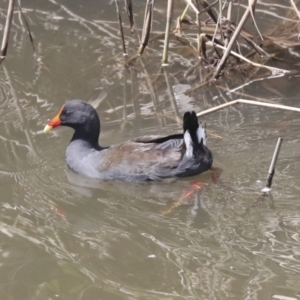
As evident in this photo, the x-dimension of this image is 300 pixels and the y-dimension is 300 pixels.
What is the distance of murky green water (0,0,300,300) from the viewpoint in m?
4.02

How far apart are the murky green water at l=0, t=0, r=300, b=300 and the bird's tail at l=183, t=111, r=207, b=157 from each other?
283 mm

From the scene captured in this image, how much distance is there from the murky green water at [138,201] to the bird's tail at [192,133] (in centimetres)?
28

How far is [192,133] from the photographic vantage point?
208 inches

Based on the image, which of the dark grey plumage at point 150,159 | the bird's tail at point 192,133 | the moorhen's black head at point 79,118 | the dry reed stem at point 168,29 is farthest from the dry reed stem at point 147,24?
the bird's tail at point 192,133

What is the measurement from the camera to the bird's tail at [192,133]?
17.1 ft

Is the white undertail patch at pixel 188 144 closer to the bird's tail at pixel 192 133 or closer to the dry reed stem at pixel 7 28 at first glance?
the bird's tail at pixel 192 133

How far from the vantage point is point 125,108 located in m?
6.84

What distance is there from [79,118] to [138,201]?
3.37ft

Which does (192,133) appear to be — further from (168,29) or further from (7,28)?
(7,28)

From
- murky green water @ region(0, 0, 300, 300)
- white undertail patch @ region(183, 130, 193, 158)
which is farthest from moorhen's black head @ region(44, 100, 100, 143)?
white undertail patch @ region(183, 130, 193, 158)

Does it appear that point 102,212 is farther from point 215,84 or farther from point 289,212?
point 215,84

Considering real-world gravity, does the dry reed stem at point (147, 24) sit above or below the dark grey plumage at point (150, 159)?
above

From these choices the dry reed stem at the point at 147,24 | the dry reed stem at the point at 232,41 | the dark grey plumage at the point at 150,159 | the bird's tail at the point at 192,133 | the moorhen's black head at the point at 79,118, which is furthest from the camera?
the dry reed stem at the point at 147,24

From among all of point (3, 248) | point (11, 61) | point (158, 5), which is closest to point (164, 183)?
point (3, 248)
